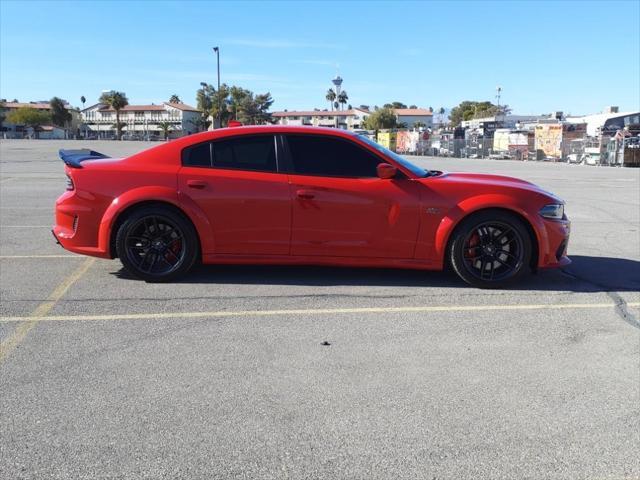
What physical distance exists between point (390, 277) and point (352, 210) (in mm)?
917

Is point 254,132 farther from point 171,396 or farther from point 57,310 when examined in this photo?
point 171,396

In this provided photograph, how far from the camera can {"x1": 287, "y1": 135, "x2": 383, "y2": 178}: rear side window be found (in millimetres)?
5535

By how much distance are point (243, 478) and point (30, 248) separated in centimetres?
569

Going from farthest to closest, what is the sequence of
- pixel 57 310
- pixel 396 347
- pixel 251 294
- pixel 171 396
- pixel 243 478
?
pixel 251 294, pixel 57 310, pixel 396 347, pixel 171 396, pixel 243 478

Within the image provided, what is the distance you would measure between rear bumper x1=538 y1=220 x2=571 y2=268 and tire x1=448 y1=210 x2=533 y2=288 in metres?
0.14

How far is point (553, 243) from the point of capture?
5.50 metres

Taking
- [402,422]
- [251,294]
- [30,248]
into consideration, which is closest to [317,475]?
[402,422]

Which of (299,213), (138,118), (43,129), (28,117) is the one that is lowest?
(299,213)

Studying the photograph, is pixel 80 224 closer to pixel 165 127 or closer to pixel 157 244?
pixel 157 244

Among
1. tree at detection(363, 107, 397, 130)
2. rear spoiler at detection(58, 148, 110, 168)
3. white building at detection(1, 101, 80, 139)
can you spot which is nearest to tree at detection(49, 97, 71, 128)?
white building at detection(1, 101, 80, 139)

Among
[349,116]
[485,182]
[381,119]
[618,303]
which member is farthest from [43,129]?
[618,303]

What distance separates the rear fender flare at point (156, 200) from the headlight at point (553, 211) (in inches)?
124

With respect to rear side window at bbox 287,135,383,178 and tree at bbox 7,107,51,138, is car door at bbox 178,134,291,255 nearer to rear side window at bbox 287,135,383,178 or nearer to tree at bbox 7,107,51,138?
rear side window at bbox 287,135,383,178

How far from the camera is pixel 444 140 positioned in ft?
157
